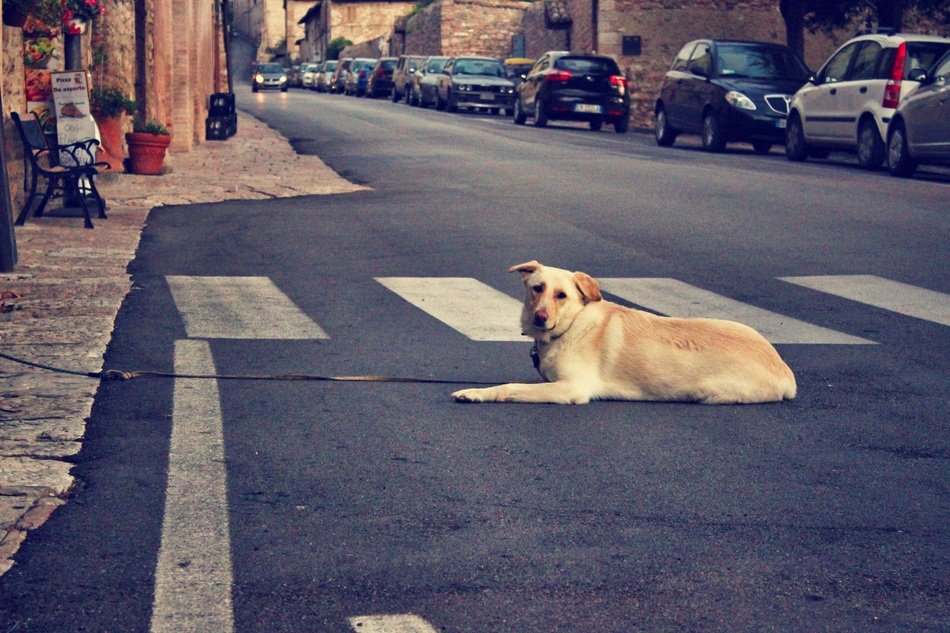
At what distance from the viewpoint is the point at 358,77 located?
65438mm

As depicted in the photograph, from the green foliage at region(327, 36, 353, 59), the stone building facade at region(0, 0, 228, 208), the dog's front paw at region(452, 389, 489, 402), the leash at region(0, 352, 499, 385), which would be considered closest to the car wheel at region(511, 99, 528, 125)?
the stone building facade at region(0, 0, 228, 208)

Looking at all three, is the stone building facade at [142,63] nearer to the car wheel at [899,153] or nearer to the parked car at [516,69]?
the car wheel at [899,153]

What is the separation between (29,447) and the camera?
5516mm

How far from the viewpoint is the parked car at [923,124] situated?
62.3ft

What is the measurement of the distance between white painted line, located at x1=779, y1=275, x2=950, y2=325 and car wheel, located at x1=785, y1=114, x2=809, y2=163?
13733mm

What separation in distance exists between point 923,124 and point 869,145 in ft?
7.59

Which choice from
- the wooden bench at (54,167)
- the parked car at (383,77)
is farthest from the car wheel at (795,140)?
the parked car at (383,77)

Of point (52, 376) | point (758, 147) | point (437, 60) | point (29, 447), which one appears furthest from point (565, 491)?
point (437, 60)

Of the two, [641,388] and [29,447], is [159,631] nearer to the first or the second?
[29,447]

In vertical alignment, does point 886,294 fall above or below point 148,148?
below

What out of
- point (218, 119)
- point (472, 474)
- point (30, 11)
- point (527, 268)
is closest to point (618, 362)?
point (527, 268)

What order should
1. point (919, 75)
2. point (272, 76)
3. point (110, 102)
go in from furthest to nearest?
point (272, 76) → point (919, 75) → point (110, 102)

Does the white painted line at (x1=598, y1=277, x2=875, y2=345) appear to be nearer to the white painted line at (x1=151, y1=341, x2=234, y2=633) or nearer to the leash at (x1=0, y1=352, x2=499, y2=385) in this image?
the leash at (x1=0, y1=352, x2=499, y2=385)

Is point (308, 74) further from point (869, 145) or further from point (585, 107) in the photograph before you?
point (869, 145)
